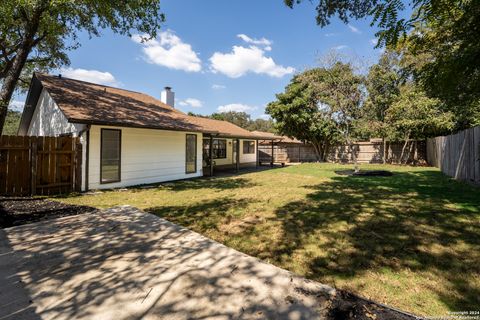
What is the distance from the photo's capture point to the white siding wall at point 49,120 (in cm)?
923

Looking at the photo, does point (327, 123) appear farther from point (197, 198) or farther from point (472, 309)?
point (472, 309)

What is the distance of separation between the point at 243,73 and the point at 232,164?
13.1m

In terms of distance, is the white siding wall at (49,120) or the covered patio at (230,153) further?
the covered patio at (230,153)

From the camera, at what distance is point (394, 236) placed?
160 inches

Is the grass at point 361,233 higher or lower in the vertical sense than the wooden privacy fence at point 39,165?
lower

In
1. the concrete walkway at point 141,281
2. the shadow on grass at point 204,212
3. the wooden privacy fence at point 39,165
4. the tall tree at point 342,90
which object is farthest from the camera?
the tall tree at point 342,90

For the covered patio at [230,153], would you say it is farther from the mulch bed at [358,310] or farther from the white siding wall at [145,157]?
the mulch bed at [358,310]

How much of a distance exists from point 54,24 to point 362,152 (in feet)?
75.3

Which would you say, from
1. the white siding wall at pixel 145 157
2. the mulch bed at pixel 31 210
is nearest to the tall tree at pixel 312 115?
the white siding wall at pixel 145 157

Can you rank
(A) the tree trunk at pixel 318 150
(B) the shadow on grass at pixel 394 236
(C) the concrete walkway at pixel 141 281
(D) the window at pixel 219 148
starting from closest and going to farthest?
1. (C) the concrete walkway at pixel 141 281
2. (B) the shadow on grass at pixel 394 236
3. (D) the window at pixel 219 148
4. (A) the tree trunk at pixel 318 150

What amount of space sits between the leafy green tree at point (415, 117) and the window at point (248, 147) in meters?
10.9

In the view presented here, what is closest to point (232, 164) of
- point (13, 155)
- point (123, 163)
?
point (123, 163)

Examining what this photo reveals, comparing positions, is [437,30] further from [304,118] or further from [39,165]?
[304,118]

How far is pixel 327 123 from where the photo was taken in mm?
21531
